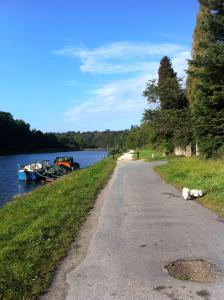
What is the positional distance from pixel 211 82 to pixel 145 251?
68.6 feet

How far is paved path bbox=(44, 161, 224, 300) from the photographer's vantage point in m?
5.96

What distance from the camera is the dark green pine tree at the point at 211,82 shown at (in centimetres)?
2616

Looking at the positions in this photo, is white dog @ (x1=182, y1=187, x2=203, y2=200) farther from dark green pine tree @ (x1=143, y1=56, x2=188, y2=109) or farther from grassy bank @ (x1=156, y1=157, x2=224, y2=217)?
dark green pine tree @ (x1=143, y1=56, x2=188, y2=109)

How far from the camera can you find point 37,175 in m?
51.9

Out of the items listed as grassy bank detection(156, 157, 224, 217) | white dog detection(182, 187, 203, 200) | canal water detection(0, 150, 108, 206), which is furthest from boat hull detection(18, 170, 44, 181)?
white dog detection(182, 187, 203, 200)

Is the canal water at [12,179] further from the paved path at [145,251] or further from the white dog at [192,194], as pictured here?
the paved path at [145,251]

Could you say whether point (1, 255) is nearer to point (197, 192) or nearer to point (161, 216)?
point (161, 216)

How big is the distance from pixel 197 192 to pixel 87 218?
448 centimetres

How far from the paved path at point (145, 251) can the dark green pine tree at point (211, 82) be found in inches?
558

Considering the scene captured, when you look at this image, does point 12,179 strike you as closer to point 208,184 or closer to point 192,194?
point 208,184

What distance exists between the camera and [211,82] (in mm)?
27328

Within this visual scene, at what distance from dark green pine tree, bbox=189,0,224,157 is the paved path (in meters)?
14.2

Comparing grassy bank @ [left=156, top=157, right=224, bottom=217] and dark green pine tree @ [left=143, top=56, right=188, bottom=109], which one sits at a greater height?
dark green pine tree @ [left=143, top=56, right=188, bottom=109]

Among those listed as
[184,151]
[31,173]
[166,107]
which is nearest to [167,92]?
[166,107]
